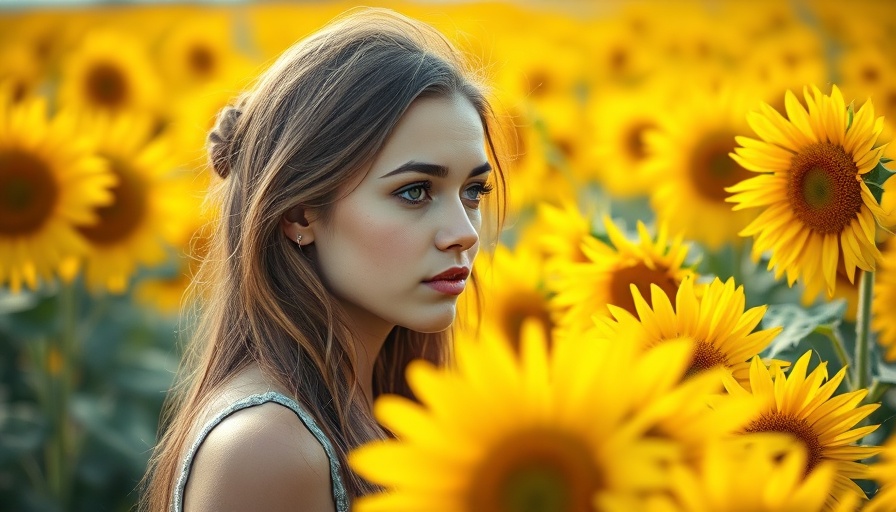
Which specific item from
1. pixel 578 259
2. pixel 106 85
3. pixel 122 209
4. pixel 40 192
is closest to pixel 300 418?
pixel 578 259

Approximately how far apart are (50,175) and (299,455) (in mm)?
1736

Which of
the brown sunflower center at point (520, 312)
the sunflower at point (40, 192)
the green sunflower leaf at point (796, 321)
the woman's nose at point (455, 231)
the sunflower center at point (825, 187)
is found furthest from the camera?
the sunflower at point (40, 192)

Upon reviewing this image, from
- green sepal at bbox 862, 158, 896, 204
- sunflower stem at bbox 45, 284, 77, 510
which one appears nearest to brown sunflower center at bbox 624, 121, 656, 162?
sunflower stem at bbox 45, 284, 77, 510

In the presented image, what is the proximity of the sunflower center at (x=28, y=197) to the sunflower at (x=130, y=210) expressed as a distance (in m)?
0.29

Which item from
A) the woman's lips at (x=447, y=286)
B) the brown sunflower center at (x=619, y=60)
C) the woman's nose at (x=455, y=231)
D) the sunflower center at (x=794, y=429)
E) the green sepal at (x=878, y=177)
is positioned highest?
the brown sunflower center at (x=619, y=60)

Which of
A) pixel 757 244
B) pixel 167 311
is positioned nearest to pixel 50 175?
pixel 167 311

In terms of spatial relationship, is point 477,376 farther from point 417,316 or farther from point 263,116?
point 263,116

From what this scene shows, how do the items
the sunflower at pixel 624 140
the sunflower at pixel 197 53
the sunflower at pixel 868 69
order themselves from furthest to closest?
1. the sunflower at pixel 197 53
2. the sunflower at pixel 624 140
3. the sunflower at pixel 868 69

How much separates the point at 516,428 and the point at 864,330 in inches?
31.8

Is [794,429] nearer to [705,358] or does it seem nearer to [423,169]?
[705,358]

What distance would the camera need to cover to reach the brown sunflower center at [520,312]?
2.03 meters

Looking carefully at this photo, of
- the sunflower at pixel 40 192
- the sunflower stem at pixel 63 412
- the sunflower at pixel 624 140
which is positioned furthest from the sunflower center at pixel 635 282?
the sunflower at pixel 624 140

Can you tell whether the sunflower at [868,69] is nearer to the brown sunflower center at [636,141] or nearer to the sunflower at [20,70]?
the brown sunflower center at [636,141]

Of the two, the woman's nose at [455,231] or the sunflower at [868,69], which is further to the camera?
the sunflower at [868,69]
